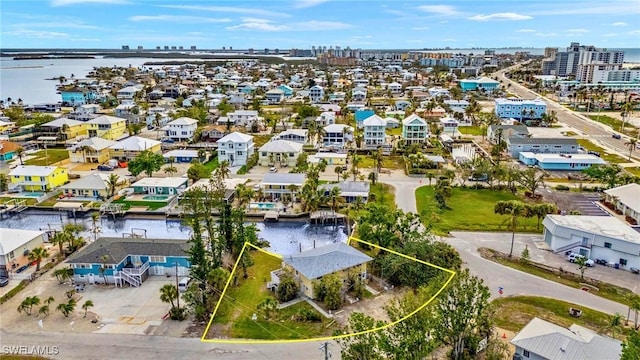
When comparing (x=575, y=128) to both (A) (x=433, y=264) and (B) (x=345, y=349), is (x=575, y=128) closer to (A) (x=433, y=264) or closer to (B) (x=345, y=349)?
(A) (x=433, y=264)

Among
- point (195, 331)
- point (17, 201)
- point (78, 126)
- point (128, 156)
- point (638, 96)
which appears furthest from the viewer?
point (638, 96)

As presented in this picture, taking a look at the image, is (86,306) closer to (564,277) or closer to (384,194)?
(384,194)

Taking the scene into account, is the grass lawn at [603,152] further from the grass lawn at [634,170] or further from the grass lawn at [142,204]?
the grass lawn at [142,204]

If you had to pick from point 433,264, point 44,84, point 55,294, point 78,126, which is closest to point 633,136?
point 433,264

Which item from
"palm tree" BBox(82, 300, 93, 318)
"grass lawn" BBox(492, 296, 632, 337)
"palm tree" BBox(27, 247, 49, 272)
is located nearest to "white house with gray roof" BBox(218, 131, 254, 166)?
"palm tree" BBox(27, 247, 49, 272)

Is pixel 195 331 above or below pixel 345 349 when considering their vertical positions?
below

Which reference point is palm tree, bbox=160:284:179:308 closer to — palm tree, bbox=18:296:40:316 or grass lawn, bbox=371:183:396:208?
palm tree, bbox=18:296:40:316

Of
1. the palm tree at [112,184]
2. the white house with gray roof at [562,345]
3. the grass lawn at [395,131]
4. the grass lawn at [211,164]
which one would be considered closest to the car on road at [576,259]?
the white house with gray roof at [562,345]
